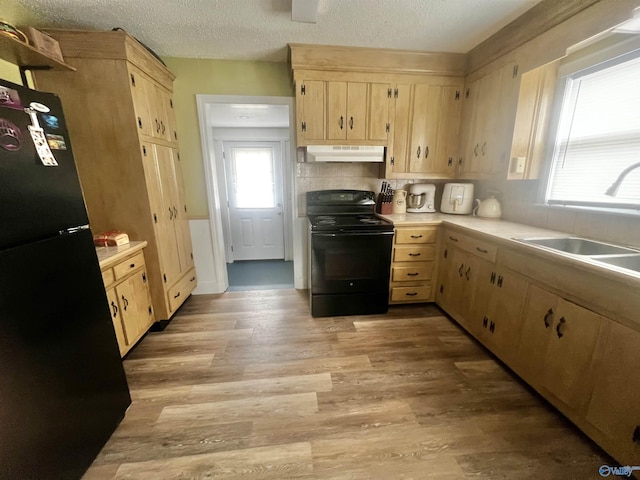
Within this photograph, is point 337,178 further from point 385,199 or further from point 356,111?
point 356,111

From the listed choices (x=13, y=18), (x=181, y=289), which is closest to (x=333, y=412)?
(x=181, y=289)

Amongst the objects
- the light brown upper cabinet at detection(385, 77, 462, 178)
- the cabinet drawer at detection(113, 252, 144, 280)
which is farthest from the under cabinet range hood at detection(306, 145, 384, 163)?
the cabinet drawer at detection(113, 252, 144, 280)

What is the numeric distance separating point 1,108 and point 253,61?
7.46 ft

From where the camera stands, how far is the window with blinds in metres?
1.59

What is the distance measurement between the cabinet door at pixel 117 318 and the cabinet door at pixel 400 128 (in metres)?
2.68

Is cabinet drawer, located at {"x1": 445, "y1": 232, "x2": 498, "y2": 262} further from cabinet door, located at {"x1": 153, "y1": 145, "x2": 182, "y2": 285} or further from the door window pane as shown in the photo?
the door window pane

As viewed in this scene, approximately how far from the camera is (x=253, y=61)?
2.64m

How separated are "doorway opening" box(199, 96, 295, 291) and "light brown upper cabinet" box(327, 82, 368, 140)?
1261 millimetres

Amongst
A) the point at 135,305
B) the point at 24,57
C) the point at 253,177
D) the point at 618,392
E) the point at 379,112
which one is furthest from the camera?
the point at 253,177

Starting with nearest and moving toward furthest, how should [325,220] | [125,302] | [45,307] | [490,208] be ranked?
[45,307] < [125,302] < [490,208] < [325,220]

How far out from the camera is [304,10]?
68.5 inches

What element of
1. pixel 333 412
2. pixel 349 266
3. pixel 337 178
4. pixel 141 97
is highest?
pixel 141 97

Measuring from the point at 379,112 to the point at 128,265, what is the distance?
265 centimetres

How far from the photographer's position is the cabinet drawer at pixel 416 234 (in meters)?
2.52
